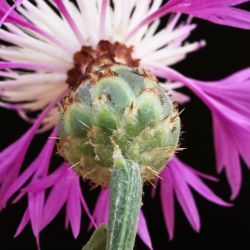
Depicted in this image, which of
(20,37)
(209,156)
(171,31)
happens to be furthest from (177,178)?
(209,156)

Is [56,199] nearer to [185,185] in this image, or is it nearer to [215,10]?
[185,185]

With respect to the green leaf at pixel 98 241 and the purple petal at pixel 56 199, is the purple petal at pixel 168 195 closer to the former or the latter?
the purple petal at pixel 56 199

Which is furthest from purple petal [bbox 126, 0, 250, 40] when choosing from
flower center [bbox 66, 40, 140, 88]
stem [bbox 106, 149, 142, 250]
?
stem [bbox 106, 149, 142, 250]

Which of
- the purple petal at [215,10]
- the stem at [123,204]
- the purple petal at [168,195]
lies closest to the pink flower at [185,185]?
the purple petal at [168,195]

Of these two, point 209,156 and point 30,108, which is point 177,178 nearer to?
point 30,108

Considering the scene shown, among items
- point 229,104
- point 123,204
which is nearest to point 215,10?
point 229,104

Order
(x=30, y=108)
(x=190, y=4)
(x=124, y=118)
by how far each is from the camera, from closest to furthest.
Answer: (x=124, y=118), (x=190, y=4), (x=30, y=108)

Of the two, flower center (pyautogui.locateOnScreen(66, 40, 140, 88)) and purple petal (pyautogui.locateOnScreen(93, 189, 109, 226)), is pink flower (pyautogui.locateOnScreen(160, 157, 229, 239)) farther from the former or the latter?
flower center (pyautogui.locateOnScreen(66, 40, 140, 88))
